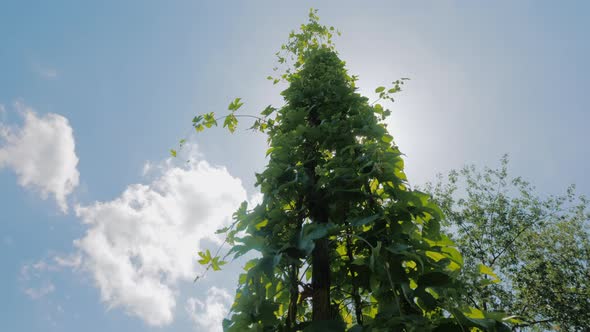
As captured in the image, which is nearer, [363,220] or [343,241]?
[363,220]

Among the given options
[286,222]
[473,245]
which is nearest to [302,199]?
[286,222]

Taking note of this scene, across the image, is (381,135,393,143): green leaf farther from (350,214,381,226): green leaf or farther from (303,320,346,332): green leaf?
(303,320,346,332): green leaf

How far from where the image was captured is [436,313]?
154 cm

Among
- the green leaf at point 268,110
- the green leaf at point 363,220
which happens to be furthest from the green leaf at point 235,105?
the green leaf at point 363,220

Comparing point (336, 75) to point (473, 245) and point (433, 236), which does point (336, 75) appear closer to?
point (433, 236)

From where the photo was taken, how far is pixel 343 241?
211 cm

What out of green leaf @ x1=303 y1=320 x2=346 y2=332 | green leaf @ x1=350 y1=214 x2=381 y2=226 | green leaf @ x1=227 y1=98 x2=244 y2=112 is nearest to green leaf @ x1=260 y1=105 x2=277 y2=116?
green leaf @ x1=227 y1=98 x2=244 y2=112

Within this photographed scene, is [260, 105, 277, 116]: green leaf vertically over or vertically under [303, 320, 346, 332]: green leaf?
over

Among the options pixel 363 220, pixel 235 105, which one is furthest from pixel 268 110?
pixel 363 220

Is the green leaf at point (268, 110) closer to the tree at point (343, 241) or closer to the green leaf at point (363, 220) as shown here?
the tree at point (343, 241)

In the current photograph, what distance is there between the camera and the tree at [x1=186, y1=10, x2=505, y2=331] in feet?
4.83

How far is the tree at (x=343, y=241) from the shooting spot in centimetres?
147

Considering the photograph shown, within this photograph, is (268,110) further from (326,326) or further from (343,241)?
(326,326)

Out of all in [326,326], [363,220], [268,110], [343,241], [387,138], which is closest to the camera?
[326,326]
